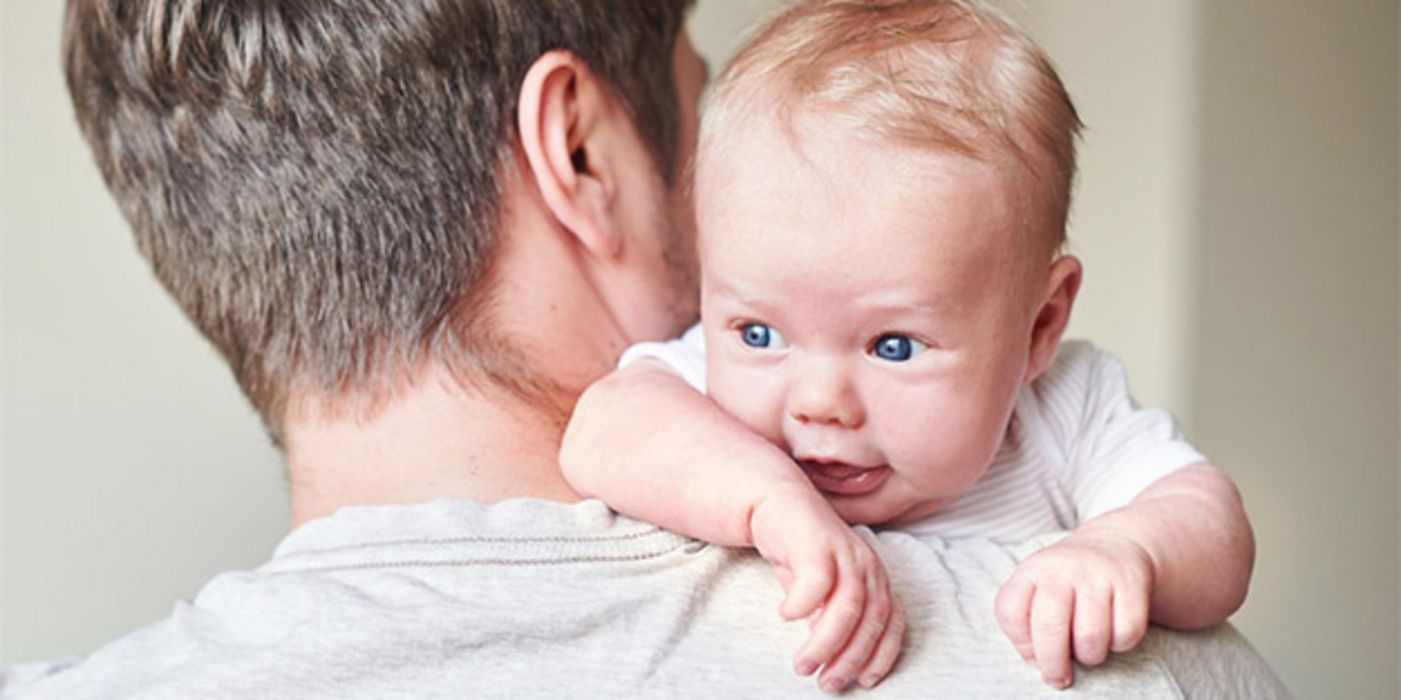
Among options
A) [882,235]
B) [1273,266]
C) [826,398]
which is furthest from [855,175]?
[1273,266]

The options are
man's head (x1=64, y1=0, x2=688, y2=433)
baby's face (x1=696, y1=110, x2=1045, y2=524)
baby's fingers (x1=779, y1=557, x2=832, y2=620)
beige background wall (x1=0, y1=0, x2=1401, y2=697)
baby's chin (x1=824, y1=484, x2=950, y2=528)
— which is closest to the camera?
baby's fingers (x1=779, y1=557, x2=832, y2=620)

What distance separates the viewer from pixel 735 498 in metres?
1.00

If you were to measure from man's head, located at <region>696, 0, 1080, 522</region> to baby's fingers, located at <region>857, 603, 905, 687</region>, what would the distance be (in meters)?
0.15

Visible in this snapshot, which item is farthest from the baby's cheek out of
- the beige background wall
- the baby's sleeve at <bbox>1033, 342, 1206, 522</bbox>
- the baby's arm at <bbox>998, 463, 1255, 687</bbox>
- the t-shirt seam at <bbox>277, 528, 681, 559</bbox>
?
the beige background wall

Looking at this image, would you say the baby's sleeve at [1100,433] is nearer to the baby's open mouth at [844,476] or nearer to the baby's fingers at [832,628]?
the baby's open mouth at [844,476]

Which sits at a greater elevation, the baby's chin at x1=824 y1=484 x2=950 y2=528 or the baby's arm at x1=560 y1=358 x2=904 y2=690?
the baby's arm at x1=560 y1=358 x2=904 y2=690

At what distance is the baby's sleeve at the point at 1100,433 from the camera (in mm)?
1204

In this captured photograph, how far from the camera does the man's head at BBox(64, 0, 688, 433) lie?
1.27 meters

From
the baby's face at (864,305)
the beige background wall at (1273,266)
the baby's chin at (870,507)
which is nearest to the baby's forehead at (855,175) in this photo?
the baby's face at (864,305)

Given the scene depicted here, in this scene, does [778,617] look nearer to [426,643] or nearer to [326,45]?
[426,643]

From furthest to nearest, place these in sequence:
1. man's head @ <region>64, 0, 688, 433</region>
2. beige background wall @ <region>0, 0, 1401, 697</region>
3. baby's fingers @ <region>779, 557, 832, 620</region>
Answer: beige background wall @ <region>0, 0, 1401, 697</region> < man's head @ <region>64, 0, 688, 433</region> < baby's fingers @ <region>779, 557, 832, 620</region>

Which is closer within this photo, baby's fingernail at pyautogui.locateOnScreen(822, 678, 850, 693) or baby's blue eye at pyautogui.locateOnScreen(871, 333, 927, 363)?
baby's fingernail at pyautogui.locateOnScreen(822, 678, 850, 693)

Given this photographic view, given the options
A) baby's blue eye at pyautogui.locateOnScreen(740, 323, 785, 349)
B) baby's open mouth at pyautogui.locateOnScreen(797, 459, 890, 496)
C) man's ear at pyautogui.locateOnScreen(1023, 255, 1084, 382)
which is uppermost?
baby's blue eye at pyautogui.locateOnScreen(740, 323, 785, 349)

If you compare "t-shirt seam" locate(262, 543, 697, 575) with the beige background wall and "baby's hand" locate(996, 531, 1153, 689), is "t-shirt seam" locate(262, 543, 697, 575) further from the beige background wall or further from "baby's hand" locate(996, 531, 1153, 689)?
the beige background wall
